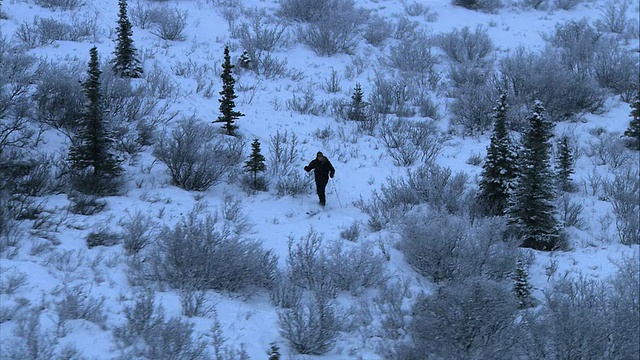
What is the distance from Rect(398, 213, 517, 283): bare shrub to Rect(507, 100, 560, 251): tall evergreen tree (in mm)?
1055

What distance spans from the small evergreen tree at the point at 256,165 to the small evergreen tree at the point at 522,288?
510 centimetres

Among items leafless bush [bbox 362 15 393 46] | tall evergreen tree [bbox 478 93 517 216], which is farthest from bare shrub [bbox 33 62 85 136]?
leafless bush [bbox 362 15 393 46]

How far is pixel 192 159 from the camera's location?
35.0 ft

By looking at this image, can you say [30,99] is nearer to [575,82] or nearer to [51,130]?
[51,130]

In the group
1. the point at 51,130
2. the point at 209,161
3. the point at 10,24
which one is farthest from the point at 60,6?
the point at 209,161

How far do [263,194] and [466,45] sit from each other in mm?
10441

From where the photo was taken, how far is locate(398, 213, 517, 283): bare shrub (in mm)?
8172

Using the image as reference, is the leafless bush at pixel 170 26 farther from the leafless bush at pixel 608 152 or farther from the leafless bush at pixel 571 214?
the leafless bush at pixel 571 214

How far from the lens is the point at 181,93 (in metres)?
14.2

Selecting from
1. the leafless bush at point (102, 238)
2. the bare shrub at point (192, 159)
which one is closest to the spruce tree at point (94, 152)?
the bare shrub at point (192, 159)

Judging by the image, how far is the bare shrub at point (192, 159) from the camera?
416 inches

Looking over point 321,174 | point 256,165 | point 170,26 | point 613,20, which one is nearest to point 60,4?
point 170,26

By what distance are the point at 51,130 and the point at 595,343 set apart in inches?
396

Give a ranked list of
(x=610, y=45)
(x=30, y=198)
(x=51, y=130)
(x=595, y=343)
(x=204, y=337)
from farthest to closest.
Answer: (x=610, y=45) < (x=51, y=130) < (x=30, y=198) < (x=204, y=337) < (x=595, y=343)
